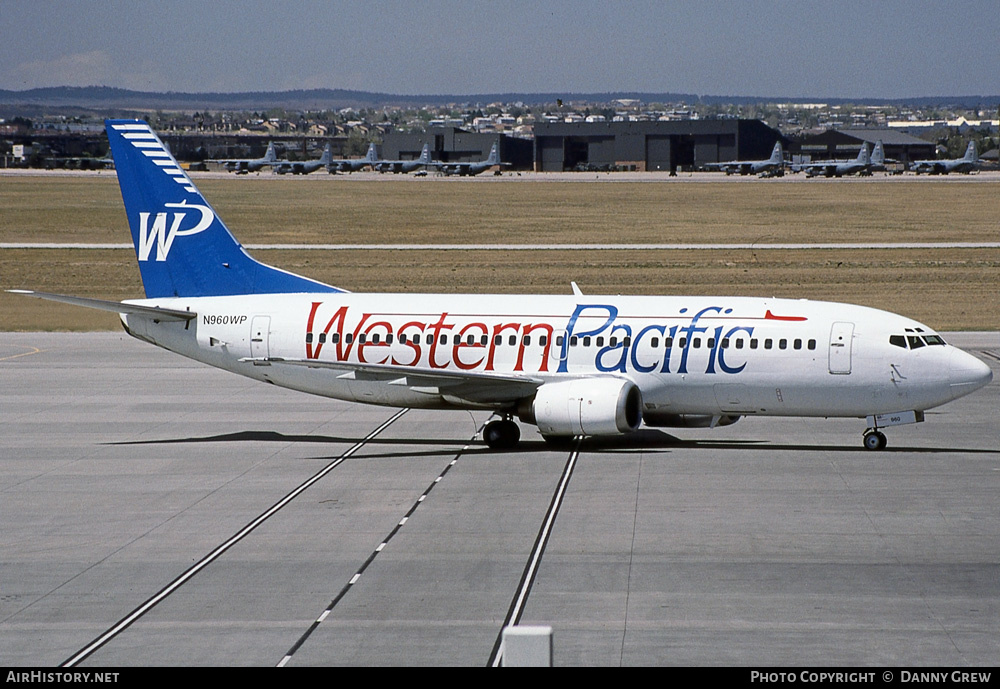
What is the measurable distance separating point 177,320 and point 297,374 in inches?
169

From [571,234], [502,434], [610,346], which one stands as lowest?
[571,234]

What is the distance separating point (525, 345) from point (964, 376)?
39.1 ft

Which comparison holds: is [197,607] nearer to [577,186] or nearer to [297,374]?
[297,374]

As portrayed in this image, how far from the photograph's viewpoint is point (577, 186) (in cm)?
17262

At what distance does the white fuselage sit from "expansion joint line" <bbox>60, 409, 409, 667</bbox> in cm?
328

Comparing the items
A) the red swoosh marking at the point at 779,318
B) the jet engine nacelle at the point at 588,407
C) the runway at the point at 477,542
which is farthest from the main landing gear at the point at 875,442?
the jet engine nacelle at the point at 588,407

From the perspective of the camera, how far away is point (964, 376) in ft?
111

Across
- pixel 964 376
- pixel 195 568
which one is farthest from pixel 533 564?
pixel 964 376

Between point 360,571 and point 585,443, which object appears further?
point 585,443

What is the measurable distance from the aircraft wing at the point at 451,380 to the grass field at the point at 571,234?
1338 inches

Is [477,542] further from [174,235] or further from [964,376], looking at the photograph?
[174,235]

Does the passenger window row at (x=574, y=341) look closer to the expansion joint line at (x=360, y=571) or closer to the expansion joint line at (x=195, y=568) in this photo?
the expansion joint line at (x=195, y=568)

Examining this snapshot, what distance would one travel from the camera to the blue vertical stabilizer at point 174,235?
129ft
